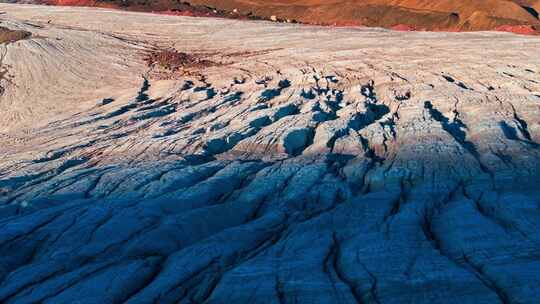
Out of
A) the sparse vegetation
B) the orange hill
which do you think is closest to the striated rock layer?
the sparse vegetation

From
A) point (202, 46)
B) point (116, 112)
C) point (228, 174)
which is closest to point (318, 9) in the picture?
point (202, 46)

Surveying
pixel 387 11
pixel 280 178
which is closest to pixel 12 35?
pixel 280 178

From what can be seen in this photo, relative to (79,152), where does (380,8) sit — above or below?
above

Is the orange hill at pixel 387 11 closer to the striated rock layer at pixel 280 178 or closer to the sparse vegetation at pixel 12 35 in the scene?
the sparse vegetation at pixel 12 35

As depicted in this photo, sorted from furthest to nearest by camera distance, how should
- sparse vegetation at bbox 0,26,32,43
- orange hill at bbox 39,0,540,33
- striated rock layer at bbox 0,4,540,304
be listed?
orange hill at bbox 39,0,540,33
sparse vegetation at bbox 0,26,32,43
striated rock layer at bbox 0,4,540,304

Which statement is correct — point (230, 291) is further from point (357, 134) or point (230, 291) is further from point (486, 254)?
point (357, 134)

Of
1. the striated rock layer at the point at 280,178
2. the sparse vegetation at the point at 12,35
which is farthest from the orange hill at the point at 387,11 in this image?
the striated rock layer at the point at 280,178

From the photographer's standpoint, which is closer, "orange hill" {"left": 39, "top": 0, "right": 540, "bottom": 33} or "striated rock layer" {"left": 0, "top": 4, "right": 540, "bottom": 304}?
"striated rock layer" {"left": 0, "top": 4, "right": 540, "bottom": 304}

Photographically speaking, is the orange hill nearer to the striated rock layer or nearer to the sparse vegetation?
the sparse vegetation
